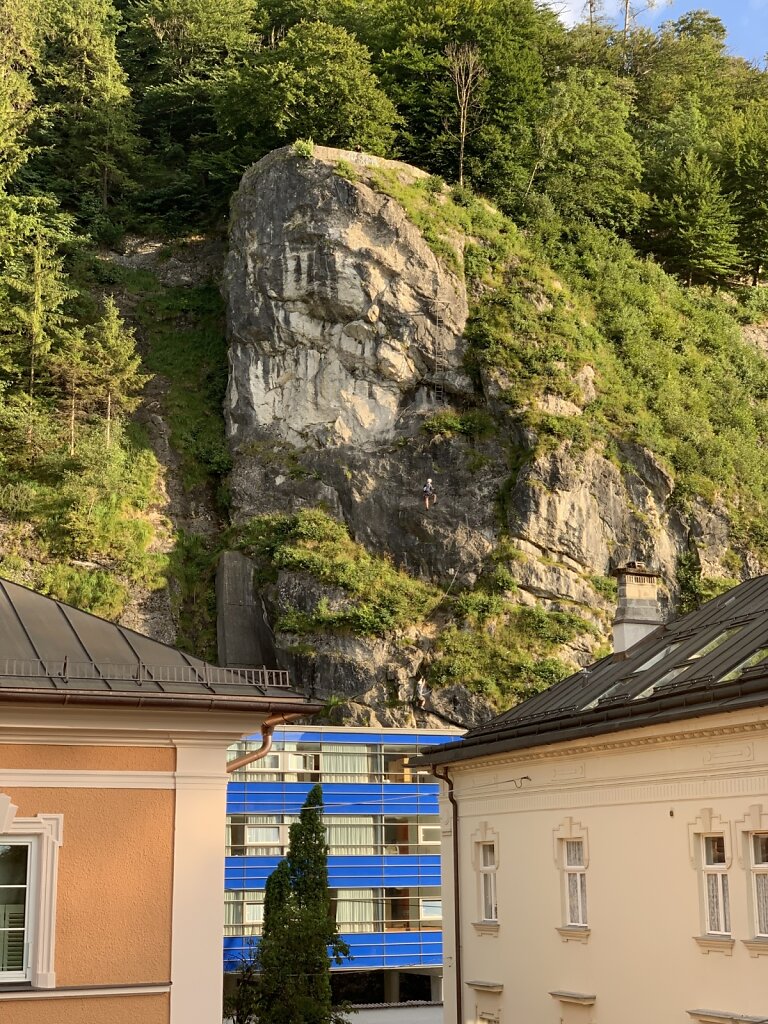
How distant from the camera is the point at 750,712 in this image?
14.2 m

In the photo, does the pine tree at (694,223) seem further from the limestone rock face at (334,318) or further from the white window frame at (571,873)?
the white window frame at (571,873)

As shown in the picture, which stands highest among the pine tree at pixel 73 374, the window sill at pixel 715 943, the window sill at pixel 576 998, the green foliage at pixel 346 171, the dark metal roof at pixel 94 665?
the green foliage at pixel 346 171

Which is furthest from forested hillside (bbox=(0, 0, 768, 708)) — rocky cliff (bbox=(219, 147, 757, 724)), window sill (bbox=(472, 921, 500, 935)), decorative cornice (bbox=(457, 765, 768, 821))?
window sill (bbox=(472, 921, 500, 935))

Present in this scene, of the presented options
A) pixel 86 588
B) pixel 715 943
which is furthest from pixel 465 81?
pixel 715 943

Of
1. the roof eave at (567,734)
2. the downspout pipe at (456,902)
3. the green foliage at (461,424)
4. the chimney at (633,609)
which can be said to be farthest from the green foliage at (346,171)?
the downspout pipe at (456,902)

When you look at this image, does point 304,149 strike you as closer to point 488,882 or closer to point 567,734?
point 488,882

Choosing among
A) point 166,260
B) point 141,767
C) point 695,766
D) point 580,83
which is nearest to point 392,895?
point 695,766

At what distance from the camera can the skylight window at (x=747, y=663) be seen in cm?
1488

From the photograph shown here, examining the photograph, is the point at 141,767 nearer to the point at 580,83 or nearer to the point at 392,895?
the point at 392,895

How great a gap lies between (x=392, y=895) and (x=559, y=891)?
58.2ft

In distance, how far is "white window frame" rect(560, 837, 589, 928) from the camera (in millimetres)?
17609

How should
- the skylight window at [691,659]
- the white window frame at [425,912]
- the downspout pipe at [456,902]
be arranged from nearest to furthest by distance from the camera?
the skylight window at [691,659], the downspout pipe at [456,902], the white window frame at [425,912]

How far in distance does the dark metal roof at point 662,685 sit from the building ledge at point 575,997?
3210mm

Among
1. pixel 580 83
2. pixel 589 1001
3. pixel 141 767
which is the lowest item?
pixel 589 1001
